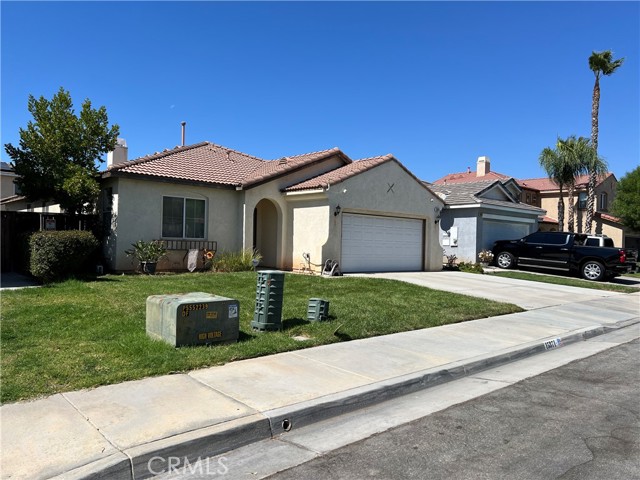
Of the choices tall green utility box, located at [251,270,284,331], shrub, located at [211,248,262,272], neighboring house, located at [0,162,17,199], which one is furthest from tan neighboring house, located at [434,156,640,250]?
tall green utility box, located at [251,270,284,331]

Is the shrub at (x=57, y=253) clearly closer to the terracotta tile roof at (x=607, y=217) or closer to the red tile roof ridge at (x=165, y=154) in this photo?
the red tile roof ridge at (x=165, y=154)

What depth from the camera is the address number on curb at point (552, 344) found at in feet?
27.6

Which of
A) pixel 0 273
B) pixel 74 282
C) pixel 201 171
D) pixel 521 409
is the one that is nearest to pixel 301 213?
pixel 201 171

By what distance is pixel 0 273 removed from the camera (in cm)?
1480

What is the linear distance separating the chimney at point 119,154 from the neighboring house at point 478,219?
1614cm

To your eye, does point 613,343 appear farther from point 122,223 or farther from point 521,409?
point 122,223

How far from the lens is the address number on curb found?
8.40 m

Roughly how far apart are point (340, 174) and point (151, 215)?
6898 millimetres

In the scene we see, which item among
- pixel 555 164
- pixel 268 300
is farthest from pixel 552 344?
pixel 555 164

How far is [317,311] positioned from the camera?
8812mm

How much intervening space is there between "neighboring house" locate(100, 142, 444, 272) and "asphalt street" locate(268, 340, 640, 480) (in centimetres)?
1184

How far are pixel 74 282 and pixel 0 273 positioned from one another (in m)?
4.71

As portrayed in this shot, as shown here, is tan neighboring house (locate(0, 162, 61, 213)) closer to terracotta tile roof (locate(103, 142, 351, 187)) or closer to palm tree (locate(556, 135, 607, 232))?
terracotta tile roof (locate(103, 142, 351, 187))

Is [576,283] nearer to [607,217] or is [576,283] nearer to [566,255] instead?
[566,255]
